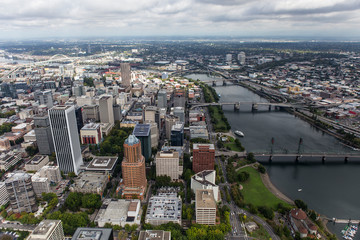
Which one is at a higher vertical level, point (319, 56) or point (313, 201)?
point (319, 56)

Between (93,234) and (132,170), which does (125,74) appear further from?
(93,234)

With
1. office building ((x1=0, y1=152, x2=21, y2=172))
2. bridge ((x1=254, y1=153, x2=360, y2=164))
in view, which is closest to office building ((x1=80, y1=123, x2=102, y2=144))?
office building ((x1=0, y1=152, x2=21, y2=172))

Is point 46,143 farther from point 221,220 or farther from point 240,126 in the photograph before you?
point 240,126

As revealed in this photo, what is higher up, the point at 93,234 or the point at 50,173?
the point at 93,234

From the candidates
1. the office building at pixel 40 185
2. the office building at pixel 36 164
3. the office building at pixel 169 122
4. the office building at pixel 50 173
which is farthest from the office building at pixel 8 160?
the office building at pixel 169 122

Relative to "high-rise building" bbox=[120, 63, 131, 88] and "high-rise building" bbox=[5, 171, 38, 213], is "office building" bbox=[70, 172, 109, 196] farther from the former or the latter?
"high-rise building" bbox=[120, 63, 131, 88]

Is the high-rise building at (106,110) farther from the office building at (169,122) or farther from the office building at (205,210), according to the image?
the office building at (205,210)

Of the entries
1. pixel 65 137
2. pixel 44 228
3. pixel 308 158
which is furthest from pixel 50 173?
pixel 308 158

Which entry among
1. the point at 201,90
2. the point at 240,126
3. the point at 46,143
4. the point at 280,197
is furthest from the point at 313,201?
the point at 201,90
